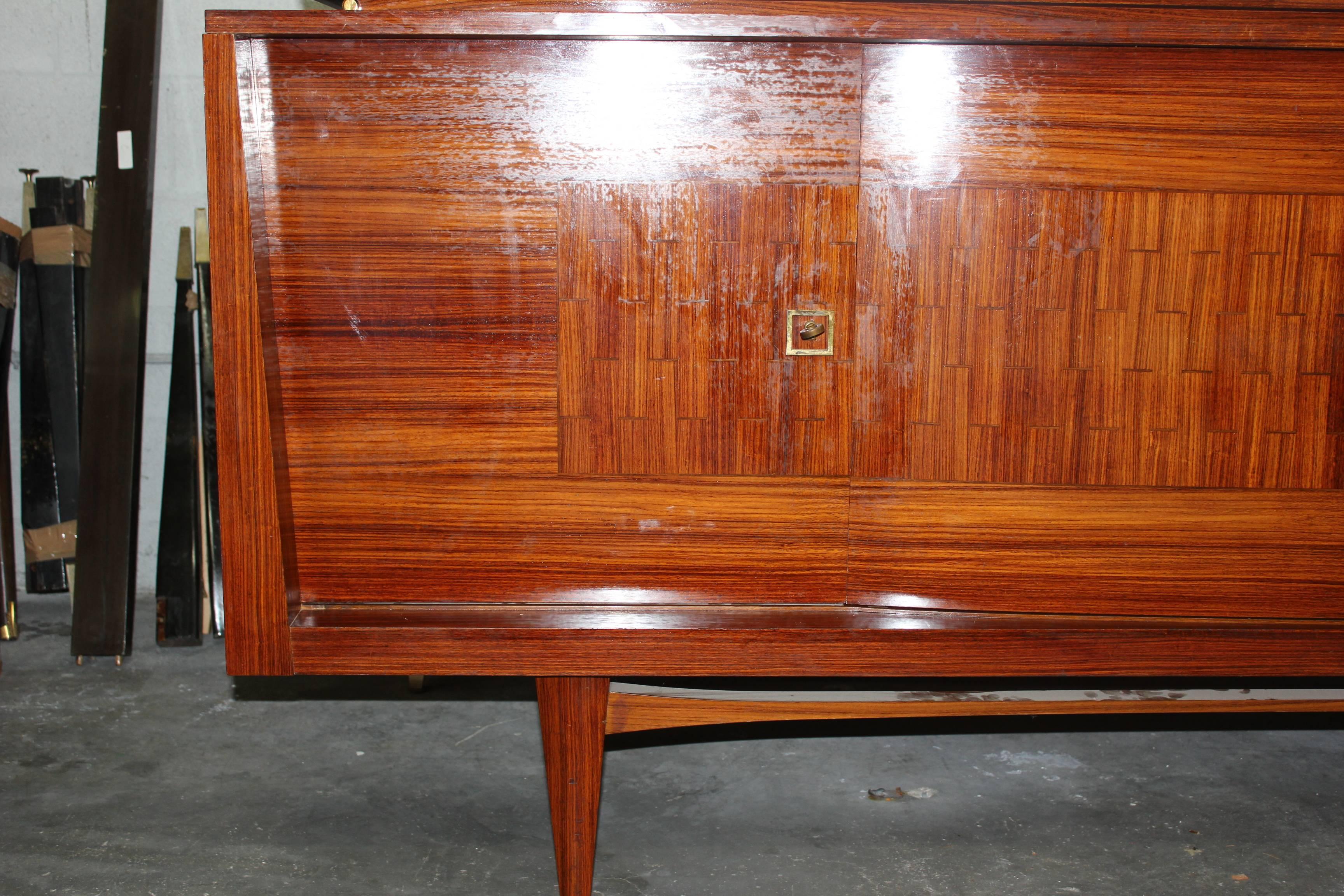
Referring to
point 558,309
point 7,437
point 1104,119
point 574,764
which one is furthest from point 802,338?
point 7,437

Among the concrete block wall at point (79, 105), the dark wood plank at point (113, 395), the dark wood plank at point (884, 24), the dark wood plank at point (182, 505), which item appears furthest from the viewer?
the concrete block wall at point (79, 105)

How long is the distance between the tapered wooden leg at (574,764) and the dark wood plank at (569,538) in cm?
12

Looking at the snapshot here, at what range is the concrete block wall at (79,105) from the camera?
2.68 metres

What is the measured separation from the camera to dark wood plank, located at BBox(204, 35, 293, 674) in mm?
1090

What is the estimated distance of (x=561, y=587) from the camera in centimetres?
122

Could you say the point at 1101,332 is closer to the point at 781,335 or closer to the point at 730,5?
the point at 781,335

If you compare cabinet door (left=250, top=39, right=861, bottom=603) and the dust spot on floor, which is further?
the dust spot on floor

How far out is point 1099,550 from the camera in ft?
4.00

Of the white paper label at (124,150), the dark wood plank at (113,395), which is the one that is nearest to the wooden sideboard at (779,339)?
the dark wood plank at (113,395)

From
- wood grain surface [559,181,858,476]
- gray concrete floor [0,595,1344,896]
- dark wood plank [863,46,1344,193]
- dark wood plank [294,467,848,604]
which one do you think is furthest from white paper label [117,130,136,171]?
dark wood plank [863,46,1344,193]

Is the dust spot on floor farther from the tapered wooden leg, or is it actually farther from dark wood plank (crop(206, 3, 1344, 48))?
dark wood plank (crop(206, 3, 1344, 48))

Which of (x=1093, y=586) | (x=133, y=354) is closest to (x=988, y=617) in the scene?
Result: (x=1093, y=586)

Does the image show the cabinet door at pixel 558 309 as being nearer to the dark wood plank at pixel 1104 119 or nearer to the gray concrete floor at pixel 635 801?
the dark wood plank at pixel 1104 119

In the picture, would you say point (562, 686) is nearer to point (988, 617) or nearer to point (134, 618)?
point (988, 617)
